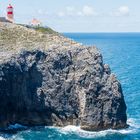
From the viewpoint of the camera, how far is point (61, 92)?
76.4 meters

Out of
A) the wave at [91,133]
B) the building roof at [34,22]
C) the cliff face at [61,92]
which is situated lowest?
the wave at [91,133]

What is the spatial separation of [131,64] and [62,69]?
253ft

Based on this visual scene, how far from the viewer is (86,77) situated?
76312mm

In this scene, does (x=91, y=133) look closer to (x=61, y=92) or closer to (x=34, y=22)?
(x=61, y=92)

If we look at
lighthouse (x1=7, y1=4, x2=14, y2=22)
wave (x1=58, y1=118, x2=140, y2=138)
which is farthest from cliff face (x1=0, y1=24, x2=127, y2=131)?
lighthouse (x1=7, y1=4, x2=14, y2=22)

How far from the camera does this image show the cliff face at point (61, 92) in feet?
246

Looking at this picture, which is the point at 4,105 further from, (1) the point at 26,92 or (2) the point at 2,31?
(2) the point at 2,31

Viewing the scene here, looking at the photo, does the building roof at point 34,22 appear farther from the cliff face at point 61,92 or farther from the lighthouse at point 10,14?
the cliff face at point 61,92

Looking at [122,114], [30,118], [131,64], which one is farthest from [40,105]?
[131,64]

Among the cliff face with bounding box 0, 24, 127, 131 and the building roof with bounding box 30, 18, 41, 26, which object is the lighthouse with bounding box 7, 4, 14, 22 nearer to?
the building roof with bounding box 30, 18, 41, 26

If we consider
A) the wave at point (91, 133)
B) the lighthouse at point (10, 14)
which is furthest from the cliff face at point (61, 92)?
the lighthouse at point (10, 14)

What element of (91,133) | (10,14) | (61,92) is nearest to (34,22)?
(10,14)

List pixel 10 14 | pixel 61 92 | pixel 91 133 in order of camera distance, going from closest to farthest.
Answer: pixel 91 133, pixel 61 92, pixel 10 14

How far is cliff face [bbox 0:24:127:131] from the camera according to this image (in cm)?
7494
